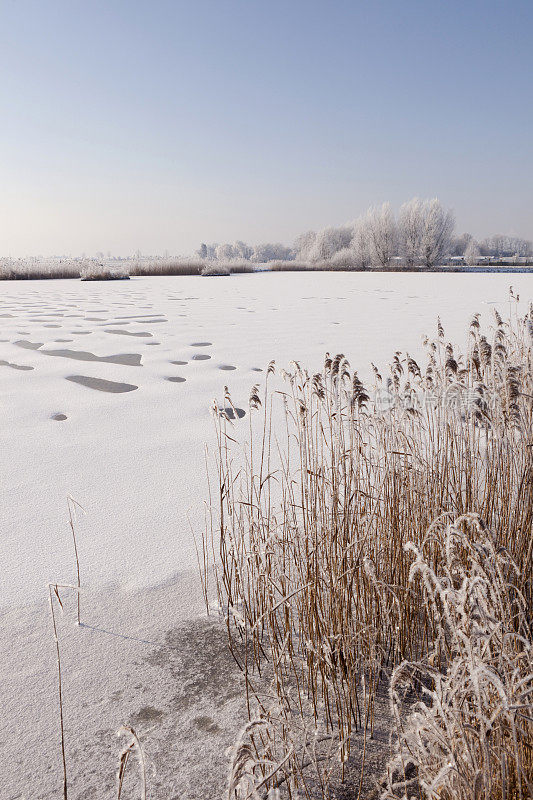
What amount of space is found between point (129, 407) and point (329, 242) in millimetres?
45797

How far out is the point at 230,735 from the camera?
1464 mm

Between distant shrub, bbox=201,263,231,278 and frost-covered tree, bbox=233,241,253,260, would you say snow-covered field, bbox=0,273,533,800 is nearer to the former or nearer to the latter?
distant shrub, bbox=201,263,231,278

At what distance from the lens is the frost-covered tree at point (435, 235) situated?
38094 mm

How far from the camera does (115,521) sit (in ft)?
8.74

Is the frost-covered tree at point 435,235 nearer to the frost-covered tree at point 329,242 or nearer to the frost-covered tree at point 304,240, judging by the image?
the frost-covered tree at point 329,242

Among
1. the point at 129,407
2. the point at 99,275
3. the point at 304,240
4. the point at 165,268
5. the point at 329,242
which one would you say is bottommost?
the point at 129,407

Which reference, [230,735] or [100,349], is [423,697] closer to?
[230,735]

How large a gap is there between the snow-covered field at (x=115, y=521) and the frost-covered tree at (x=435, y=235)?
33.2m

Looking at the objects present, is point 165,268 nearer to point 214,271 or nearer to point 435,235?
point 214,271

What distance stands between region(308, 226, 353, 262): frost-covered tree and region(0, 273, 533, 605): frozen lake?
35935 millimetres

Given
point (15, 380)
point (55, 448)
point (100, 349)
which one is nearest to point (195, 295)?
point (100, 349)

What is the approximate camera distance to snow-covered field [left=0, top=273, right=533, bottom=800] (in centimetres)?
148

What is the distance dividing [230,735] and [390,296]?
1312 centimetres

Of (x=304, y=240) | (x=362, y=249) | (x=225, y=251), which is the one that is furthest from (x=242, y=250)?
(x=362, y=249)
